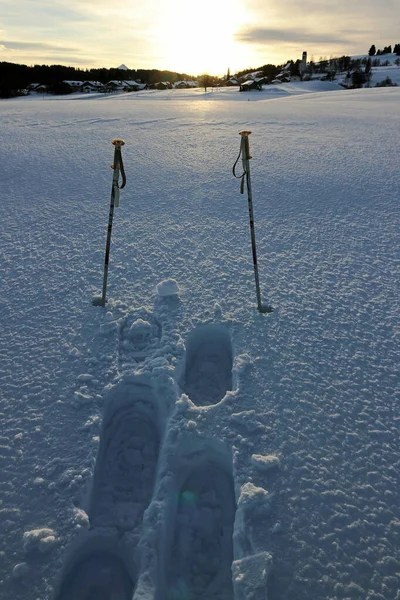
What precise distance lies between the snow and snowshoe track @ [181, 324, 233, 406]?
17 millimetres

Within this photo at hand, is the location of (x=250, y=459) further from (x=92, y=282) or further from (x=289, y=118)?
(x=289, y=118)

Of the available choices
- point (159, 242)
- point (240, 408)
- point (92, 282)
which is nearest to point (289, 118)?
point (159, 242)

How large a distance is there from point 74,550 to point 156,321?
2.04m

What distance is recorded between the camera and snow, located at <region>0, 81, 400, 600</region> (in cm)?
218

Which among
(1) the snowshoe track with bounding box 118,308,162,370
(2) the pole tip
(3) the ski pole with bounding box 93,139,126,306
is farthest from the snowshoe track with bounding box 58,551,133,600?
(2) the pole tip

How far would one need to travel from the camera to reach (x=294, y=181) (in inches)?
294

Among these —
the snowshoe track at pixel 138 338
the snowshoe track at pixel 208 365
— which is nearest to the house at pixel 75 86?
the snowshoe track at pixel 138 338

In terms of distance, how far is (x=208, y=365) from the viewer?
11.7ft

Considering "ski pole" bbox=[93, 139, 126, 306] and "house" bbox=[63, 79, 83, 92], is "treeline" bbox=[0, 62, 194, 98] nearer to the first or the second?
"house" bbox=[63, 79, 83, 92]

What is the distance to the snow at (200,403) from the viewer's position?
2.18 meters

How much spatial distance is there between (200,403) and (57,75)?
76897 millimetres

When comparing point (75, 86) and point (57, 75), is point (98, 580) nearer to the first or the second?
point (75, 86)

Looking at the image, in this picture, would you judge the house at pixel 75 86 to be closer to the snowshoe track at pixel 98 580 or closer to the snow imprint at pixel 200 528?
the snow imprint at pixel 200 528

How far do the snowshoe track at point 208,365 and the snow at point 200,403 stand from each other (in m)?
0.02
